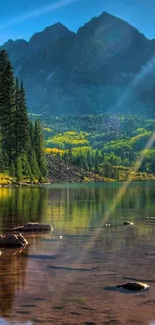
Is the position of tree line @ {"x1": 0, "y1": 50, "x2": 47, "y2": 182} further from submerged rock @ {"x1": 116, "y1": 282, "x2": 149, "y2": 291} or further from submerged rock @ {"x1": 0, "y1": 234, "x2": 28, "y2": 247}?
submerged rock @ {"x1": 116, "y1": 282, "x2": 149, "y2": 291}

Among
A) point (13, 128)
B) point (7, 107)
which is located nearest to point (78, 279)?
point (7, 107)

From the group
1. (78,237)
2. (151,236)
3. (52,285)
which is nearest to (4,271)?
(52,285)

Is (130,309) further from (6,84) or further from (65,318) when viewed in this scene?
(6,84)

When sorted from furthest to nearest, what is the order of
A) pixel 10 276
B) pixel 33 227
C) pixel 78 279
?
pixel 33 227, pixel 10 276, pixel 78 279

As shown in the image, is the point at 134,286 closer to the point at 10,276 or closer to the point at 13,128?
the point at 10,276

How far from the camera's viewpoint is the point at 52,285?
14430 millimetres

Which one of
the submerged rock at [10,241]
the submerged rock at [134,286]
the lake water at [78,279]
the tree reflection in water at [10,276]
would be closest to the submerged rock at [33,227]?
the lake water at [78,279]

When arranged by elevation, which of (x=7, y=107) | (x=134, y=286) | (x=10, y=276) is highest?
(x=7, y=107)

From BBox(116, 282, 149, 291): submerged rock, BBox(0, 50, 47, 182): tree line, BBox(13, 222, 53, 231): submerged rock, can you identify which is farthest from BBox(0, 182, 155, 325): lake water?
BBox(0, 50, 47, 182): tree line

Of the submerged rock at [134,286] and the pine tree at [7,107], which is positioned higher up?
the pine tree at [7,107]

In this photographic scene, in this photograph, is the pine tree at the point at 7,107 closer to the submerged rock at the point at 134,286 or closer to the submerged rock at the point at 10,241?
the submerged rock at the point at 10,241

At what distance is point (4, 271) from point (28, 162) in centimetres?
12393

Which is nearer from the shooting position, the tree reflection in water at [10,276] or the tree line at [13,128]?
the tree reflection in water at [10,276]

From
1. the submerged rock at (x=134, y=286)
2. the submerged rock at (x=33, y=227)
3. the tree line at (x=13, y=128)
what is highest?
the tree line at (x=13, y=128)
